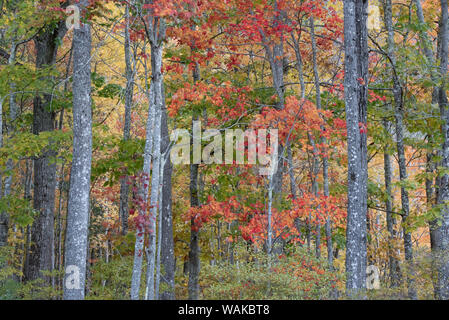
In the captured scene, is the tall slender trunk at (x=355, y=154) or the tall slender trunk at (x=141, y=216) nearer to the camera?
the tall slender trunk at (x=141, y=216)

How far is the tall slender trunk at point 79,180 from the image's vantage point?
8633mm

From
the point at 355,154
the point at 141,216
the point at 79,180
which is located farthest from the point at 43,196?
the point at 355,154

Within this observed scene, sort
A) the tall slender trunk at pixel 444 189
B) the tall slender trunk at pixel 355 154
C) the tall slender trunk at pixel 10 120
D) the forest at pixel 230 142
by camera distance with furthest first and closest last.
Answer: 1. the tall slender trunk at pixel 10 120
2. the tall slender trunk at pixel 444 189
3. the tall slender trunk at pixel 355 154
4. the forest at pixel 230 142

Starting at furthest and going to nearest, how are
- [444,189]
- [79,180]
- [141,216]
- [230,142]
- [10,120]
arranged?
[230,142] → [10,120] → [444,189] → [79,180] → [141,216]

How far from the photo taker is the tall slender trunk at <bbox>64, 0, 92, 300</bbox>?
8633 millimetres

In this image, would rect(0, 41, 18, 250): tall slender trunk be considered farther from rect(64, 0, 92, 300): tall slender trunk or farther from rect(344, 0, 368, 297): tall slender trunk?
rect(344, 0, 368, 297): tall slender trunk

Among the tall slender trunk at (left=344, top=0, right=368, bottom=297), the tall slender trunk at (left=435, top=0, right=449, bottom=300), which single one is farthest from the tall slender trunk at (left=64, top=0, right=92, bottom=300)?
the tall slender trunk at (left=435, top=0, right=449, bottom=300)

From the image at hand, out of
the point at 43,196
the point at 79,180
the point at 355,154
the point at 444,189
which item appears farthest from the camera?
the point at 43,196

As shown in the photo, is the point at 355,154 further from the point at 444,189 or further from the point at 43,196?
the point at 43,196

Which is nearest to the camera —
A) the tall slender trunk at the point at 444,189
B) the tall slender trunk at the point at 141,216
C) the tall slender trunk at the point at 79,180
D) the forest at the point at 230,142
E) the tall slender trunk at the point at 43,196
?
the tall slender trunk at the point at 141,216

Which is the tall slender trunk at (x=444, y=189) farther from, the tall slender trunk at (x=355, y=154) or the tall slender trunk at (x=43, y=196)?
the tall slender trunk at (x=43, y=196)

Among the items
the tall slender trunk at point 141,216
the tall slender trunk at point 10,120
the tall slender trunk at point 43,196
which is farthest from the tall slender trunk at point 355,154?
the tall slender trunk at point 10,120

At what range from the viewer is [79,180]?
28.6ft

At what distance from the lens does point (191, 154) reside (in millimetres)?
14547
